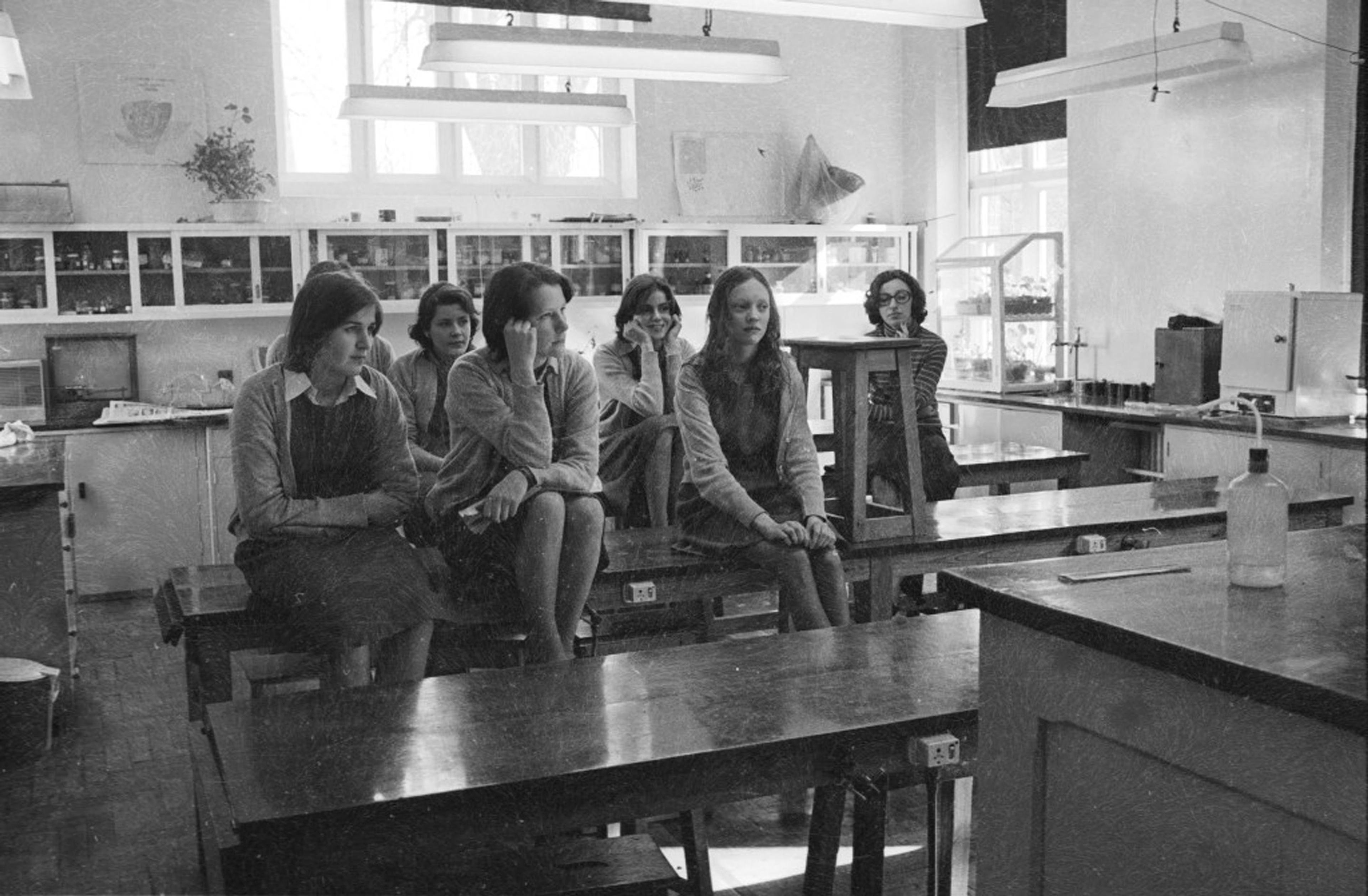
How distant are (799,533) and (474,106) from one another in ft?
11.9

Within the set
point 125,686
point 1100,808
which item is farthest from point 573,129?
point 1100,808

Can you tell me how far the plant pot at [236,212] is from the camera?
713 centimetres

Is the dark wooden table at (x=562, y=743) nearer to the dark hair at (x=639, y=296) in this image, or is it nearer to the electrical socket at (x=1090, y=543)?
the electrical socket at (x=1090, y=543)

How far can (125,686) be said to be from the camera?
4.83m

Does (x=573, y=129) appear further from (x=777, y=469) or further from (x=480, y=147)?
(x=777, y=469)

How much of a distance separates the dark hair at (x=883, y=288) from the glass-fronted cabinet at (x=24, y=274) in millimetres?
4132

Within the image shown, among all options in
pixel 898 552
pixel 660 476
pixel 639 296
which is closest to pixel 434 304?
pixel 639 296

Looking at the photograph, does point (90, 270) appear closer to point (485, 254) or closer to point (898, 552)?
point (485, 254)

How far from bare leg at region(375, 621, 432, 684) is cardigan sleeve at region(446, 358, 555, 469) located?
0.55 m

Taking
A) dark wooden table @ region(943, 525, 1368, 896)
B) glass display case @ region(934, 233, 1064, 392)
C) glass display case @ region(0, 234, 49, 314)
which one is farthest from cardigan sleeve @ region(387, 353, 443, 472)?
glass display case @ region(934, 233, 1064, 392)

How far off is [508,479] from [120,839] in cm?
133

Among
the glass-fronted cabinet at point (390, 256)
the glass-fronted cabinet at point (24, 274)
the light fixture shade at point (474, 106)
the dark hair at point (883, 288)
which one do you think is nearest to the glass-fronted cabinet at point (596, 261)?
the glass-fronted cabinet at point (390, 256)

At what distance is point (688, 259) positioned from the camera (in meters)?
8.23

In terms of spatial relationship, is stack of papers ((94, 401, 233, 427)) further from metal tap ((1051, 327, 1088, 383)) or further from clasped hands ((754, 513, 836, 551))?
metal tap ((1051, 327, 1088, 383))
